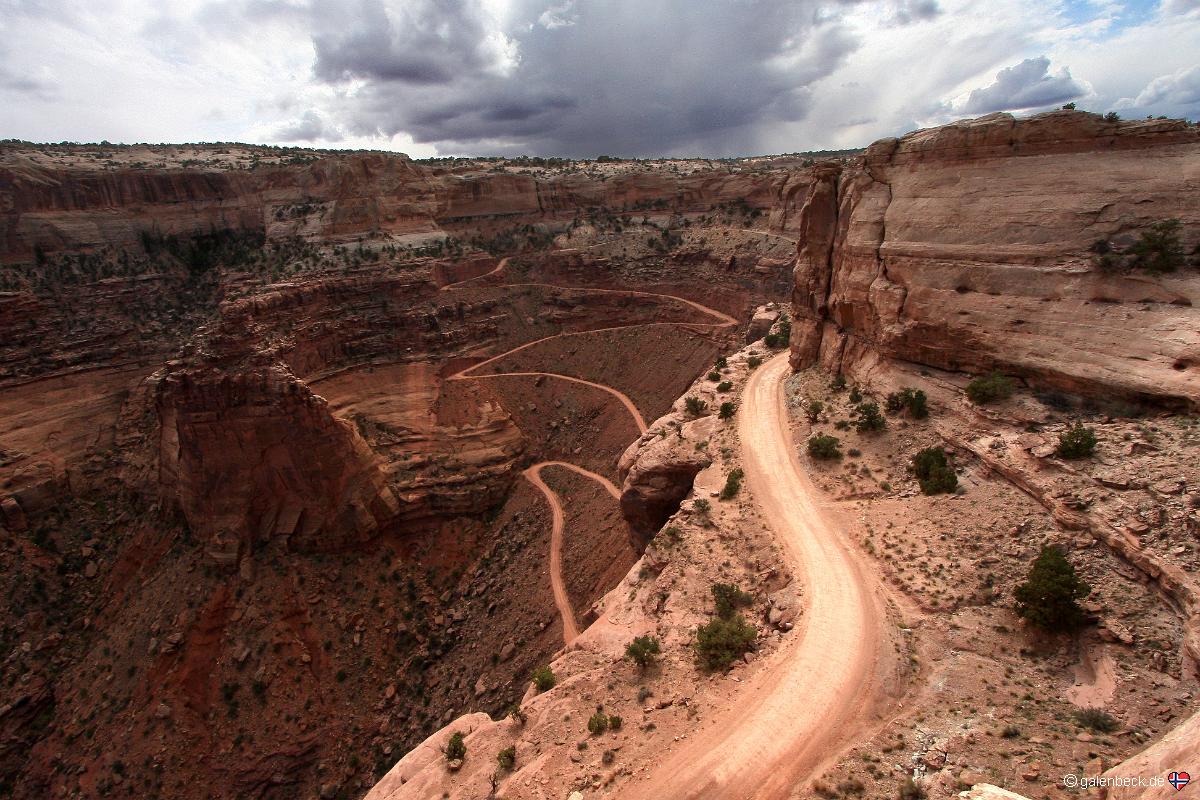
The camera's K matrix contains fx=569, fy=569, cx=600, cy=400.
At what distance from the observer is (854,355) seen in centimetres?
2727

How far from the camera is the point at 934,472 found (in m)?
18.8

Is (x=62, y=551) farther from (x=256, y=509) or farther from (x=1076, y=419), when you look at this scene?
(x=1076, y=419)

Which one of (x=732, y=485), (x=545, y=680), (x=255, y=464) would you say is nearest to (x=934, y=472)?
(x=732, y=485)

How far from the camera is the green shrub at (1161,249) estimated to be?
16.5 metres

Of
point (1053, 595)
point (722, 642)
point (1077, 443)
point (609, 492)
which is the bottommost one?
point (609, 492)

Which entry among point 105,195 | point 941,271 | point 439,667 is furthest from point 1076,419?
point 105,195

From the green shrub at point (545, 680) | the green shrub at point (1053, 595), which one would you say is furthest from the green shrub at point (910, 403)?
the green shrub at point (545, 680)

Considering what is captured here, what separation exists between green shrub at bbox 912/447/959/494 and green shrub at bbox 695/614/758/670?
828 cm

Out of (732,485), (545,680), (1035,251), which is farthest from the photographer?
(732,485)

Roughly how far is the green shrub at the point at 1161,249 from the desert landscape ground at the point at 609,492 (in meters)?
0.09

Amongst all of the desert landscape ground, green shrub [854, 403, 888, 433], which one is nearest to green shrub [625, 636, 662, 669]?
the desert landscape ground

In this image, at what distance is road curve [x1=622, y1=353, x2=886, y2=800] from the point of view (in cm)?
1141

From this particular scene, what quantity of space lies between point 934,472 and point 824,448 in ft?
14.6

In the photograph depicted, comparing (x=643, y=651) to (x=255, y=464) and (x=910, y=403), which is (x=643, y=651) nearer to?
(x=910, y=403)
